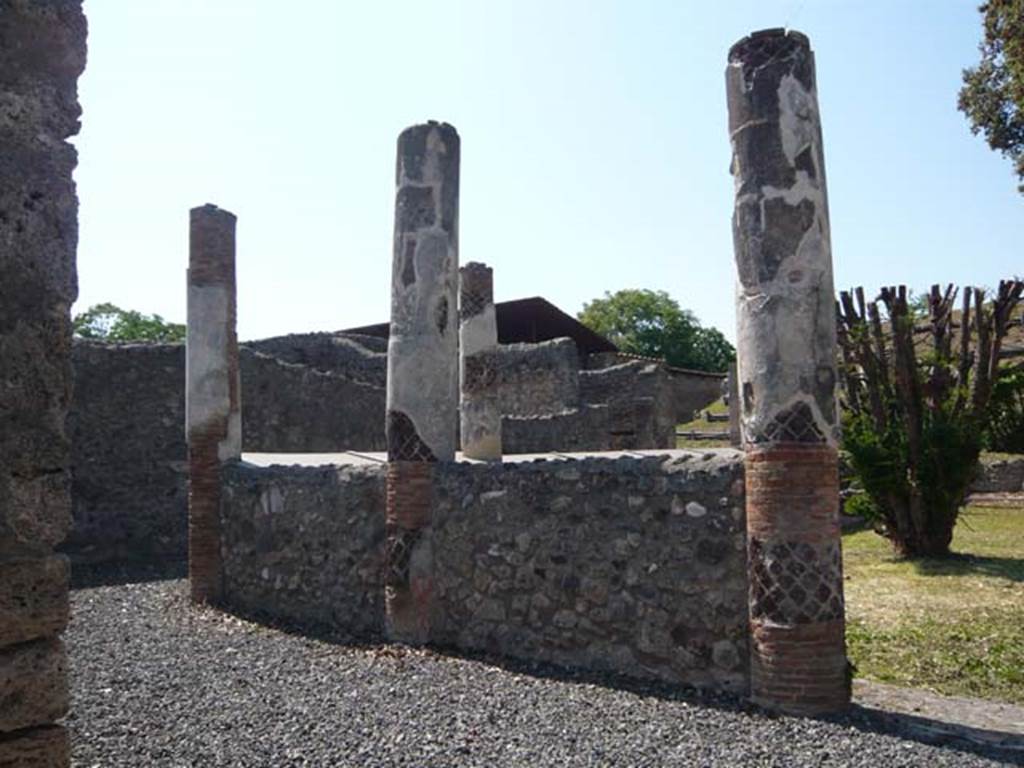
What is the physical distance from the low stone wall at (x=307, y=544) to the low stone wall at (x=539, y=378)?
8559 mm

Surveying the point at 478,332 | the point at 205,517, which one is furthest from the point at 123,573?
the point at 478,332

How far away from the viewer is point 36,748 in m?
2.09

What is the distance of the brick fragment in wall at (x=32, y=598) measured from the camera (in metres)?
2.06

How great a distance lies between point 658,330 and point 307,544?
1869 inches

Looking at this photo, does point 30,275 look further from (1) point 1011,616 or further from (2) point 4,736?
(1) point 1011,616

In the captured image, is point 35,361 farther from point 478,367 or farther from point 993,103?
point 993,103

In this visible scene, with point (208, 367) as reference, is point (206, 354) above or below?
above

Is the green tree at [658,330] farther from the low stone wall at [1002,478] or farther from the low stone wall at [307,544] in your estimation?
the low stone wall at [307,544]

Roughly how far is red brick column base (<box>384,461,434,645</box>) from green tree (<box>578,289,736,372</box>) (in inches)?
1724

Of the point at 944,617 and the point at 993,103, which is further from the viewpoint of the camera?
the point at 993,103

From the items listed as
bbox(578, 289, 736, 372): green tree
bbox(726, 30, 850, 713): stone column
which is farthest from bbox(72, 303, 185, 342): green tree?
bbox(726, 30, 850, 713): stone column

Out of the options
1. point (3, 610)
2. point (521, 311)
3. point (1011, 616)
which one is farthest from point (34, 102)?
point (521, 311)

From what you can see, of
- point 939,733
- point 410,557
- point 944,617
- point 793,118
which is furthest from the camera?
point 944,617

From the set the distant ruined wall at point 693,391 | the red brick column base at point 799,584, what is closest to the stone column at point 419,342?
the red brick column base at point 799,584
